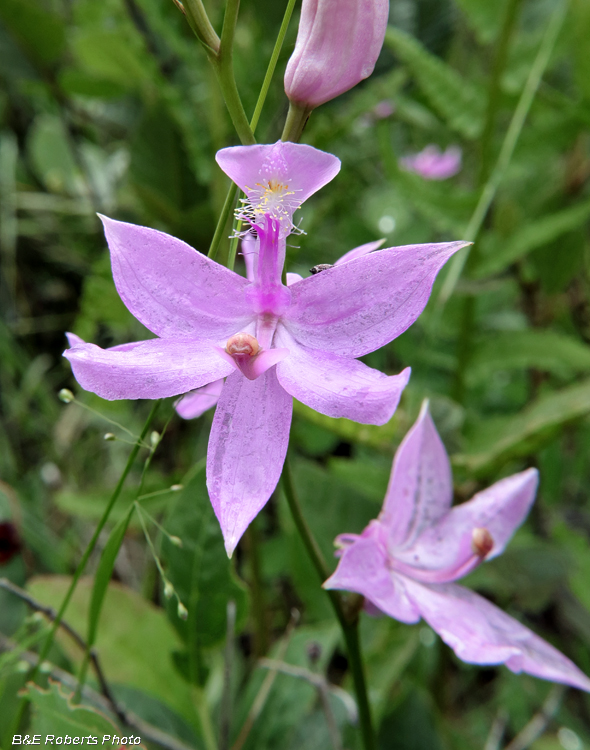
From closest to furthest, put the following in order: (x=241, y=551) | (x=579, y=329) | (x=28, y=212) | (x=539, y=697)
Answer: (x=539, y=697), (x=241, y=551), (x=579, y=329), (x=28, y=212)

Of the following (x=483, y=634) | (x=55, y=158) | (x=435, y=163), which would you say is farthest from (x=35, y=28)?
(x=483, y=634)

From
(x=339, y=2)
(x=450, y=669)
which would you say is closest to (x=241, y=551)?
(x=450, y=669)

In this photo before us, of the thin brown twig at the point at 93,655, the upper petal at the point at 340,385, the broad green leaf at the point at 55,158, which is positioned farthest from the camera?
the broad green leaf at the point at 55,158

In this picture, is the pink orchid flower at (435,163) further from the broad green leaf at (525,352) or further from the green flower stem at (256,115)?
the green flower stem at (256,115)

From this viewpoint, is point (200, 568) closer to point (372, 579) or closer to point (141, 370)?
point (372, 579)

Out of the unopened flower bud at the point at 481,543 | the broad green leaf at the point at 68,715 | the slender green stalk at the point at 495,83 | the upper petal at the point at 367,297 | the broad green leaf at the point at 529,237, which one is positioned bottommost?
the broad green leaf at the point at 68,715

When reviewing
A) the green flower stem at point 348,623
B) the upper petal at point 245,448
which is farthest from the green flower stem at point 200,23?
the green flower stem at point 348,623

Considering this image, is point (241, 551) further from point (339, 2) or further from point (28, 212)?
point (28, 212)

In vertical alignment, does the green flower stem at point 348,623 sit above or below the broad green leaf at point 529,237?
below
